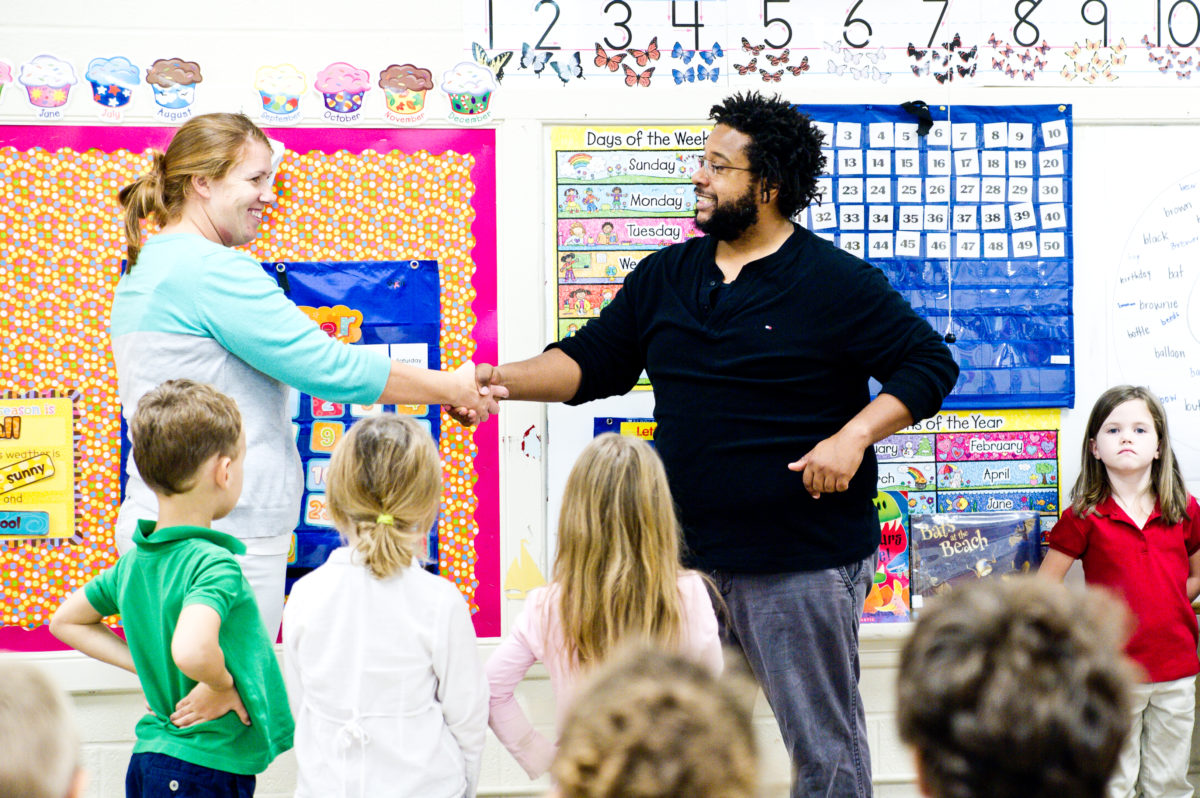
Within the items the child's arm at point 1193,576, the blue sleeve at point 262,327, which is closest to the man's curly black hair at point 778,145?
the blue sleeve at point 262,327

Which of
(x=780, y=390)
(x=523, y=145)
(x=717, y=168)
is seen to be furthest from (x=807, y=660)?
(x=523, y=145)

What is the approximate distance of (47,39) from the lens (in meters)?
2.52

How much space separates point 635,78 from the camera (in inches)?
103

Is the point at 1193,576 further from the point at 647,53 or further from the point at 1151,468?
the point at 647,53

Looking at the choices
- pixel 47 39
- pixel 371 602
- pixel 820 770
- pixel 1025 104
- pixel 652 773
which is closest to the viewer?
Result: pixel 652 773

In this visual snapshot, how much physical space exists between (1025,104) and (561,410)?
55.8 inches

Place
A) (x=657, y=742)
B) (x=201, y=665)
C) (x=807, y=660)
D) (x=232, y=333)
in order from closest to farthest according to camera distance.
Result: (x=657, y=742)
(x=201, y=665)
(x=232, y=333)
(x=807, y=660)

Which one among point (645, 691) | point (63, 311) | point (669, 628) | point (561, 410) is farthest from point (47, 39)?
point (645, 691)

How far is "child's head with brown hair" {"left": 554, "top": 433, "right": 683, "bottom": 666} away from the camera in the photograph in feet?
5.70

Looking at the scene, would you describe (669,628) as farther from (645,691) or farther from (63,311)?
(63,311)

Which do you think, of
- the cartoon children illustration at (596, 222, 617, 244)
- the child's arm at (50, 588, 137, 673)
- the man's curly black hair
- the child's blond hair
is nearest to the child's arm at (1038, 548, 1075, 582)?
the man's curly black hair

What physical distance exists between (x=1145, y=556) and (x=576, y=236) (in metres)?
1.61

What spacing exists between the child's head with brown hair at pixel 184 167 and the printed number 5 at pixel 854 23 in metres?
1.48

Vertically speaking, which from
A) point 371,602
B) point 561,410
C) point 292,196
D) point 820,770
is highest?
point 292,196
